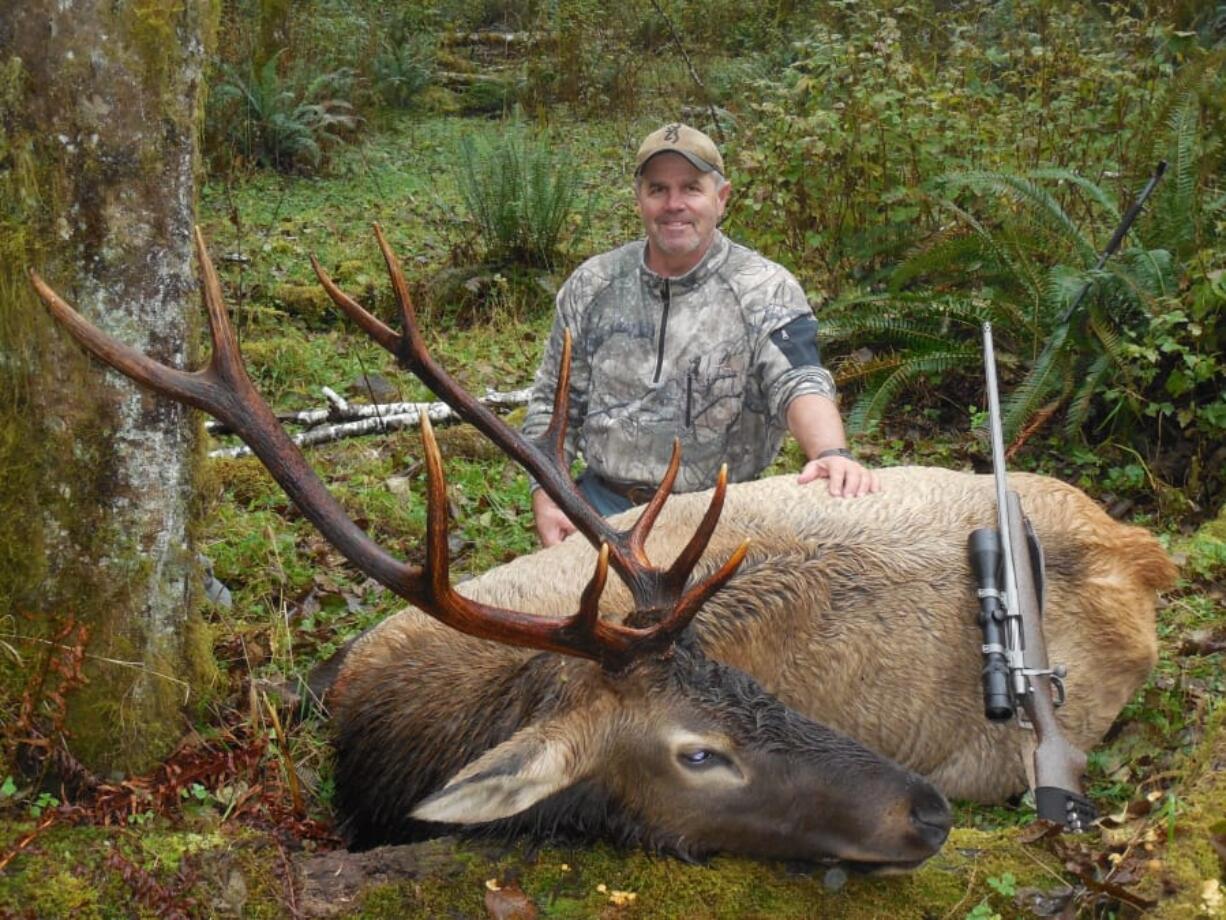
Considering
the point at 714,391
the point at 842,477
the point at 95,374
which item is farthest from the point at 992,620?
the point at 95,374

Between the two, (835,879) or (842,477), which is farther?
(842,477)

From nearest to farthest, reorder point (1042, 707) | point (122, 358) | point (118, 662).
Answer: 1. point (122, 358)
2. point (118, 662)
3. point (1042, 707)

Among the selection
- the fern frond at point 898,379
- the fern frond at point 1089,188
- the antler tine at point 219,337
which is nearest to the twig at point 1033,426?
the fern frond at point 898,379

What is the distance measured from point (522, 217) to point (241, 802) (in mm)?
6931

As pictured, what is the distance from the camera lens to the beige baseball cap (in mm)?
5414

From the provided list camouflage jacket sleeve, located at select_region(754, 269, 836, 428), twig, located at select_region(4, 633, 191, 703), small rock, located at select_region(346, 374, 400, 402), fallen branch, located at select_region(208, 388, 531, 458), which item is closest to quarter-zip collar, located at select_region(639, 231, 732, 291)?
camouflage jacket sleeve, located at select_region(754, 269, 836, 428)

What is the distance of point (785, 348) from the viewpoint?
5465 millimetres

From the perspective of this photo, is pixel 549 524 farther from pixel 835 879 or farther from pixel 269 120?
pixel 269 120

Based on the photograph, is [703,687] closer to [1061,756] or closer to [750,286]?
[1061,756]

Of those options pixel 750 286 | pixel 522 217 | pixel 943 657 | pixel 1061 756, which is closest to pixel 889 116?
pixel 522 217

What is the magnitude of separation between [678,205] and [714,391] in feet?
2.89

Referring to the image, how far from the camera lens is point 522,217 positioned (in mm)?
9789

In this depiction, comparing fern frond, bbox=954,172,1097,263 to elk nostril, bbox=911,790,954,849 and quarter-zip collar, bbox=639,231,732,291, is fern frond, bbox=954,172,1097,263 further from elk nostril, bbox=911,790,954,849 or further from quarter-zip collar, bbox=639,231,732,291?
elk nostril, bbox=911,790,954,849

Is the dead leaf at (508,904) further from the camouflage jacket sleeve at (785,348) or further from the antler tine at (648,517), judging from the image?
the camouflage jacket sleeve at (785,348)
